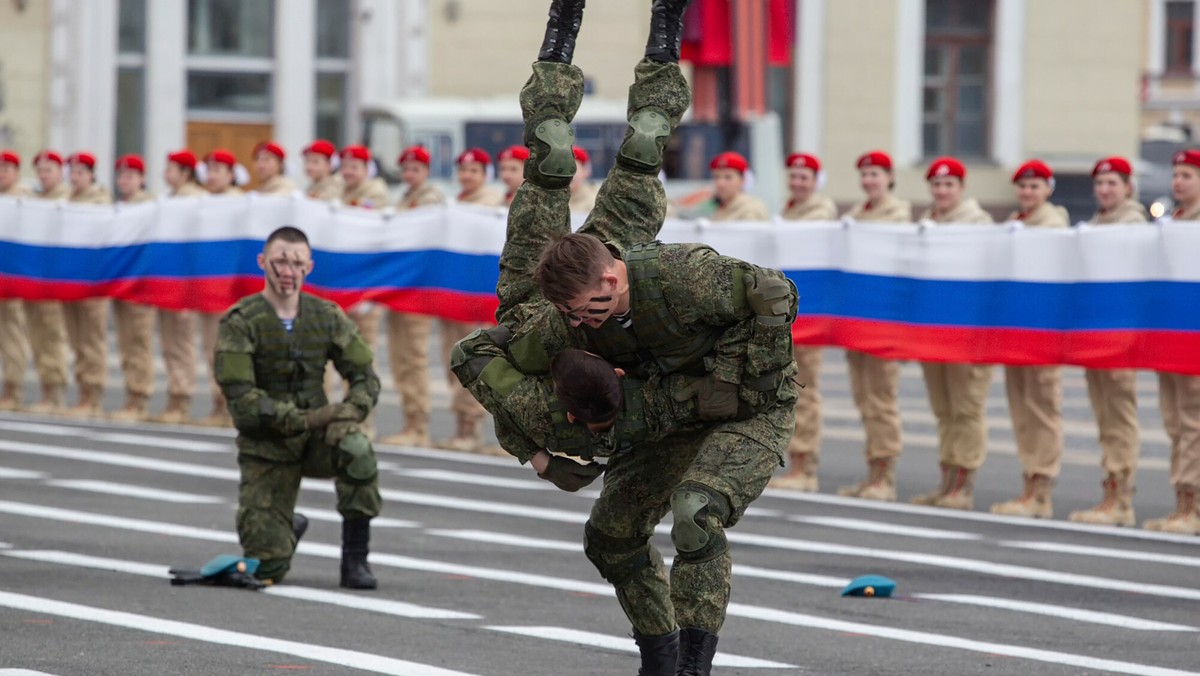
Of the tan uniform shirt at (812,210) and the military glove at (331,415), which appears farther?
the tan uniform shirt at (812,210)

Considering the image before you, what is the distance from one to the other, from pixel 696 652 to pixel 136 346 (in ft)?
40.2

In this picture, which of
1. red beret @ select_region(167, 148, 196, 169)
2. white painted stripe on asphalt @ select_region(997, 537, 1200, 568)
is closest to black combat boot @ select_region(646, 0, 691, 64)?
white painted stripe on asphalt @ select_region(997, 537, 1200, 568)

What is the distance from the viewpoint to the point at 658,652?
307 inches

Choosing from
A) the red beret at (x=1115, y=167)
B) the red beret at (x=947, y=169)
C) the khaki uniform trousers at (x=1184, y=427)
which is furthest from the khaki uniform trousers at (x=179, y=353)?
the khaki uniform trousers at (x=1184, y=427)

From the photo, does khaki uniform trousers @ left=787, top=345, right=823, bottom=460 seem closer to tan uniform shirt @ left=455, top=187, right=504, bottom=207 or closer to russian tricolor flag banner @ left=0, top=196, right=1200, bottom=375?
russian tricolor flag banner @ left=0, top=196, right=1200, bottom=375

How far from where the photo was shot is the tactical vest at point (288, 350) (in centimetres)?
1043

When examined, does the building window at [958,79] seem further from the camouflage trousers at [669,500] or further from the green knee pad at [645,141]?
the camouflage trousers at [669,500]

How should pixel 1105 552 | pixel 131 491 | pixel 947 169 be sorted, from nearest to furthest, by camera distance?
pixel 1105 552 → pixel 131 491 → pixel 947 169

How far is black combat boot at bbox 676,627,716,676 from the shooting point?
728cm

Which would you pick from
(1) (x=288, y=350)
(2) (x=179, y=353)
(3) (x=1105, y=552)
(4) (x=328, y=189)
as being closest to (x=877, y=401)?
(3) (x=1105, y=552)

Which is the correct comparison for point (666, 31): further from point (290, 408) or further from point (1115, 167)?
point (1115, 167)

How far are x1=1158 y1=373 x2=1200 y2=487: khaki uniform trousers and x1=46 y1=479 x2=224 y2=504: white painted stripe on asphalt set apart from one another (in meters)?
5.77

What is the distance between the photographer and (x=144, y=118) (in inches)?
1410

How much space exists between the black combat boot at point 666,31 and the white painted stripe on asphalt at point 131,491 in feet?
21.4
